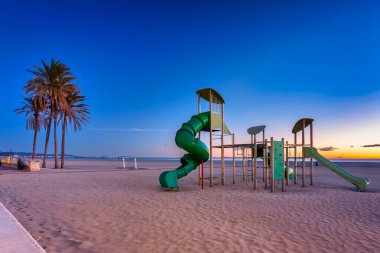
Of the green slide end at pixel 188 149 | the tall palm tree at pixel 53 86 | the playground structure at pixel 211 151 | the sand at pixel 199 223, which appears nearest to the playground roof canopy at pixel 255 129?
the playground structure at pixel 211 151

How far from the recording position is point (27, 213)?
7.30 metres

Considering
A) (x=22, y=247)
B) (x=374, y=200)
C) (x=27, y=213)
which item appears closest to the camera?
(x=22, y=247)

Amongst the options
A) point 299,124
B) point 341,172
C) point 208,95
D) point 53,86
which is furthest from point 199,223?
point 53,86

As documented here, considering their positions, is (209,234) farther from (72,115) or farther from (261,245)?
(72,115)

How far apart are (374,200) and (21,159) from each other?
27.0m

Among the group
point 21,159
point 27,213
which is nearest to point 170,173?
point 27,213

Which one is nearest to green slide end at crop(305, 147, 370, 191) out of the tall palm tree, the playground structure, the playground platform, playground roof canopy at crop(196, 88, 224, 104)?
the playground structure

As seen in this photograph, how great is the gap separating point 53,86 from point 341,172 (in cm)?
2508

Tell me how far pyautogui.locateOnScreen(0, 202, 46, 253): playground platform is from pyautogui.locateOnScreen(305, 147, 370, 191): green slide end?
1329 cm

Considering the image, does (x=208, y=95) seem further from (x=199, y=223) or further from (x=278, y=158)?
(x=199, y=223)

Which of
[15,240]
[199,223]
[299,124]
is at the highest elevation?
[299,124]

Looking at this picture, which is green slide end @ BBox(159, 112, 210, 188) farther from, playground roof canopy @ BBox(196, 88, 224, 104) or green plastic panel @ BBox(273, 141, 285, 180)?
green plastic panel @ BBox(273, 141, 285, 180)

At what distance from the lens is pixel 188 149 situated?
1280 centimetres

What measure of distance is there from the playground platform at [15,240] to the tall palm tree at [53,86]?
22.6 metres
